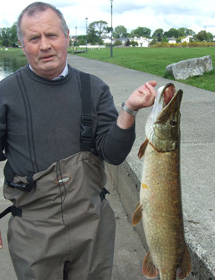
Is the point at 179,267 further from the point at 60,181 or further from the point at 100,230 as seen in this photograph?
the point at 60,181

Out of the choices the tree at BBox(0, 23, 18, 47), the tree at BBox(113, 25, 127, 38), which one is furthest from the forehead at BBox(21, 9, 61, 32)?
the tree at BBox(113, 25, 127, 38)

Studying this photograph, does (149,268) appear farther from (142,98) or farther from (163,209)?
(142,98)

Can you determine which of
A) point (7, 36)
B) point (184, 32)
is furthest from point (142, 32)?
point (7, 36)

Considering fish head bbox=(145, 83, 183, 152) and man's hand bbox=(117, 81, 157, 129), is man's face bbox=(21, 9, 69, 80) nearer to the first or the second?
man's hand bbox=(117, 81, 157, 129)

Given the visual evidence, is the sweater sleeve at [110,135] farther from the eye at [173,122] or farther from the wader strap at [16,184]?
the wader strap at [16,184]

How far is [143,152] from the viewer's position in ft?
6.35

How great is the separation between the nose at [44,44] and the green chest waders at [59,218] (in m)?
0.40

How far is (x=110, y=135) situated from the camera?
1.90 m

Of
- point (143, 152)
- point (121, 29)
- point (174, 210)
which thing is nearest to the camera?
point (174, 210)

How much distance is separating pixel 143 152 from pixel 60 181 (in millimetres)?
505

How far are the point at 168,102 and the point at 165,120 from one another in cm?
9

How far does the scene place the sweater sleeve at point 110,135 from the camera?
186cm

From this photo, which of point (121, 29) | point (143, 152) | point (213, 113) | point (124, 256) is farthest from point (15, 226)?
point (121, 29)

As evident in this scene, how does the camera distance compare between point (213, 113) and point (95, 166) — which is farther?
point (213, 113)
